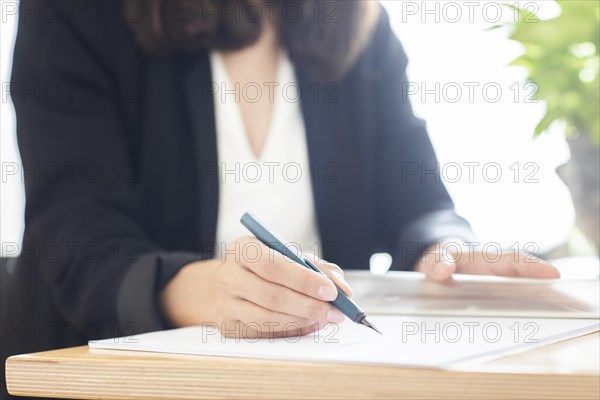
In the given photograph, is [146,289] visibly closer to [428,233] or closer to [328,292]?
[328,292]

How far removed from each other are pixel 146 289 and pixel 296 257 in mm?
254

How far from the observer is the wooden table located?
41 centimetres

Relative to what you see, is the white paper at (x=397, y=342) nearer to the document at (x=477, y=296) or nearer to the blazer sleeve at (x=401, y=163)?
the document at (x=477, y=296)

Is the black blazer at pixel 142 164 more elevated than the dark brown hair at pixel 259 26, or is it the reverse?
the dark brown hair at pixel 259 26

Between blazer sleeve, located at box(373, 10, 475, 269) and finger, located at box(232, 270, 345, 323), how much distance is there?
49 cm

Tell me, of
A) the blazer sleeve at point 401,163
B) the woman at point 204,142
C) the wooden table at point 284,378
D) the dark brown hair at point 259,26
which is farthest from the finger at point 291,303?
the dark brown hair at point 259,26

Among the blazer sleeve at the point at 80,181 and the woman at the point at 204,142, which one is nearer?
A: the blazer sleeve at the point at 80,181

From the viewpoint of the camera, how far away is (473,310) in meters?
0.74

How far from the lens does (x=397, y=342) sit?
56 cm

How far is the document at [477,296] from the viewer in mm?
717

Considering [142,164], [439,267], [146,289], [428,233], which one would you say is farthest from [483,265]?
[142,164]

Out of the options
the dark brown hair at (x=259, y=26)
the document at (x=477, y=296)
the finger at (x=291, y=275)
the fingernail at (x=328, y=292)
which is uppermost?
the dark brown hair at (x=259, y=26)

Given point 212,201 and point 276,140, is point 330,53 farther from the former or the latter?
point 212,201

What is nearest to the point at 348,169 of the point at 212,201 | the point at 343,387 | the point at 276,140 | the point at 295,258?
the point at 276,140
